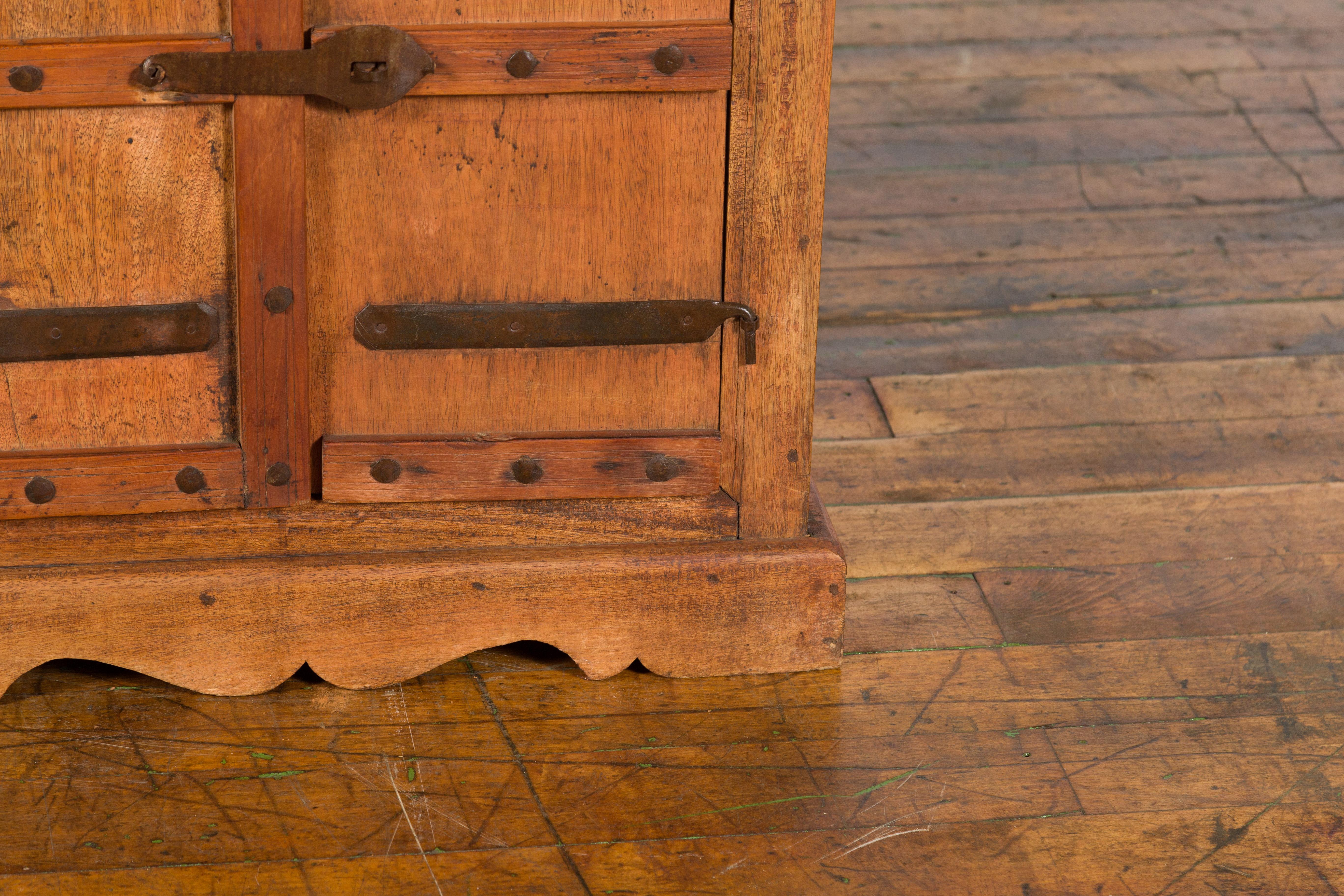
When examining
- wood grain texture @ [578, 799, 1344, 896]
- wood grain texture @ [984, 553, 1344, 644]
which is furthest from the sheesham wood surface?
wood grain texture @ [578, 799, 1344, 896]

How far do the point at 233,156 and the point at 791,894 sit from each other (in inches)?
36.8

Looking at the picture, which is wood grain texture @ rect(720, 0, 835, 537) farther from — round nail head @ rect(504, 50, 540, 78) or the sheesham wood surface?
the sheesham wood surface

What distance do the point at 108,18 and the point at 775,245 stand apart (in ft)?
2.38

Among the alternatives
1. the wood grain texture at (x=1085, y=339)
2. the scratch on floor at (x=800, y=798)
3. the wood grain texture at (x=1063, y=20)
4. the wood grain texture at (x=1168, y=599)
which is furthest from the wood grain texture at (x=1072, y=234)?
the scratch on floor at (x=800, y=798)

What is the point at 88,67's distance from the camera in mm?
1542

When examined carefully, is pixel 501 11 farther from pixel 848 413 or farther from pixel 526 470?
pixel 848 413

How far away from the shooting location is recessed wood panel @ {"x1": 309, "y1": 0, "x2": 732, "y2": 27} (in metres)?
1.57

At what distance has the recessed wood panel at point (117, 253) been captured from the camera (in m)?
1.58

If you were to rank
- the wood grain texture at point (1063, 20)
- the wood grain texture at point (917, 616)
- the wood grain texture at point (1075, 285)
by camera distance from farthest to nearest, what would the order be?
the wood grain texture at point (1063, 20)
the wood grain texture at point (1075, 285)
the wood grain texture at point (917, 616)

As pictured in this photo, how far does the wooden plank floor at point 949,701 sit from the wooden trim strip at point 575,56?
27.1 inches

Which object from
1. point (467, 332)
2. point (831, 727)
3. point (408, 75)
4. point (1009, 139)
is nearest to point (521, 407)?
point (467, 332)

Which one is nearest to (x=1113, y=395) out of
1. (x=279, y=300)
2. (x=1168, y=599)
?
(x=1168, y=599)

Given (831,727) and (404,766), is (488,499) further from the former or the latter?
(831,727)

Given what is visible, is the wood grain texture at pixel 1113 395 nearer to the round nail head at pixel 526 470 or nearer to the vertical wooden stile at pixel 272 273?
the round nail head at pixel 526 470
